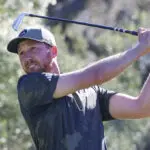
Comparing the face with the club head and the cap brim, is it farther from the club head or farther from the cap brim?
the club head

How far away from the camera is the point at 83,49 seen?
32656 mm

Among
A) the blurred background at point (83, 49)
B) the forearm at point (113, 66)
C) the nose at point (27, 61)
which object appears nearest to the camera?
the forearm at point (113, 66)

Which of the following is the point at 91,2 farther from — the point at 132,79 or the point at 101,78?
the point at 101,78

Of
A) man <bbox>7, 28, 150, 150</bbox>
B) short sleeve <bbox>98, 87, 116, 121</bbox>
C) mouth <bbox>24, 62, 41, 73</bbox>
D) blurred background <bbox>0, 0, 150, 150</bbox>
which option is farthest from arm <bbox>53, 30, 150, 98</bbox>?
blurred background <bbox>0, 0, 150, 150</bbox>

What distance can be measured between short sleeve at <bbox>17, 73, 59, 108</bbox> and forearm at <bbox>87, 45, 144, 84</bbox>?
23 centimetres

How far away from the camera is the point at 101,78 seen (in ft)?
16.0

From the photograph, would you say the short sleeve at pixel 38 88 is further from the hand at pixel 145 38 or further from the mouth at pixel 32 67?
the hand at pixel 145 38

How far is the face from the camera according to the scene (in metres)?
5.04

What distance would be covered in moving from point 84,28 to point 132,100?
31527 mm

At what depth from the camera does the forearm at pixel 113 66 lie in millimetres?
4855

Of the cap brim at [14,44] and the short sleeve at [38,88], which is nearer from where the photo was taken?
the short sleeve at [38,88]

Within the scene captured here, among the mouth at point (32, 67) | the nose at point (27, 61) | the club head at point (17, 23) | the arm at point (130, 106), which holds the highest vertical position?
the club head at point (17, 23)

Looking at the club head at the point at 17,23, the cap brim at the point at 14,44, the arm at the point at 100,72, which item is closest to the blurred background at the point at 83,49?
the club head at the point at 17,23

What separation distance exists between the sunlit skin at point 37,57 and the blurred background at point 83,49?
7571mm
